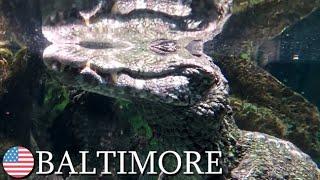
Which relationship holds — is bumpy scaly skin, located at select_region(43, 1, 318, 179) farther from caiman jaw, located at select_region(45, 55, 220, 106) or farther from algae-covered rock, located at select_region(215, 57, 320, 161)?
algae-covered rock, located at select_region(215, 57, 320, 161)

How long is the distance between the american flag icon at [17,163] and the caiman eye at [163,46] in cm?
256

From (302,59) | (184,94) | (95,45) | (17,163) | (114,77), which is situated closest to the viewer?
(184,94)

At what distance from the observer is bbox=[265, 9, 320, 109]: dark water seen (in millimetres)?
8891

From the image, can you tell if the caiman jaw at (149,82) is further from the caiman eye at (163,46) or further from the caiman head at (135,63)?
the caiman eye at (163,46)

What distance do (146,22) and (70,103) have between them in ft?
6.13

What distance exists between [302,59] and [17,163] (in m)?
7.24

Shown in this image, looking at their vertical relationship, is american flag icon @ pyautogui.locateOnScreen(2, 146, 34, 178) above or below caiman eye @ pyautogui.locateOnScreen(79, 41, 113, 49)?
below

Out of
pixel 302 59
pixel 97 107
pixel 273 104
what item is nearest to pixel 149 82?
pixel 97 107

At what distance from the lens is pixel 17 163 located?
6.61m

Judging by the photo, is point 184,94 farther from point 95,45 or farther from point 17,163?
point 17,163

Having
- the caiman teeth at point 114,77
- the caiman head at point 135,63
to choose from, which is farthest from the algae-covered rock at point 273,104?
the caiman teeth at point 114,77

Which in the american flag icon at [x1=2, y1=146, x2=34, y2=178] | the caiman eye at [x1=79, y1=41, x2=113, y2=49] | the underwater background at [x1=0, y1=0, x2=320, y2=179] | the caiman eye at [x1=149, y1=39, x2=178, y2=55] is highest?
the caiman eye at [x1=79, y1=41, x2=113, y2=49]

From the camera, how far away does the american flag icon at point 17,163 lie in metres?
6.56

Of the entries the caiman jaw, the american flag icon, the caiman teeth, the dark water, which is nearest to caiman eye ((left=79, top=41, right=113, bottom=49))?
the caiman jaw
